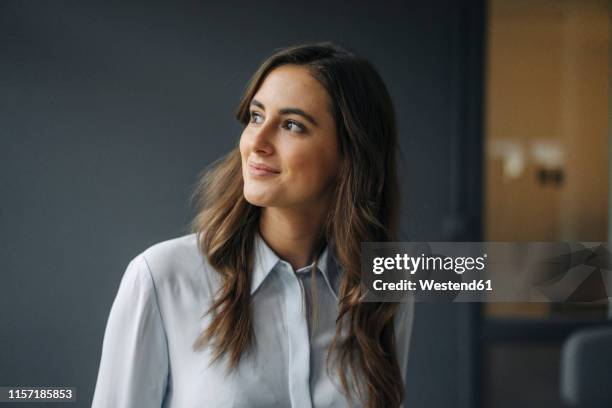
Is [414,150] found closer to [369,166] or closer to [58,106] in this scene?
[369,166]

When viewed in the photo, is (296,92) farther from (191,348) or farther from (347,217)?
(191,348)

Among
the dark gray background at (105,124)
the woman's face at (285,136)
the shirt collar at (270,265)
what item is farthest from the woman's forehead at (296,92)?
the shirt collar at (270,265)

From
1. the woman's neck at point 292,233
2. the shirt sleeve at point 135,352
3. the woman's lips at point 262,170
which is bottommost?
the shirt sleeve at point 135,352

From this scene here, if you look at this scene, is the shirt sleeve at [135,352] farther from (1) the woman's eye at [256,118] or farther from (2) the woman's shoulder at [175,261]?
(1) the woman's eye at [256,118]

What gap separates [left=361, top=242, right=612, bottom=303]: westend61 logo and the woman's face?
0.58 ft

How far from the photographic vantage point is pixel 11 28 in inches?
35.5

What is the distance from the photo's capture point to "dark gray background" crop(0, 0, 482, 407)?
905 millimetres

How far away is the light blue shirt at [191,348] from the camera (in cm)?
85

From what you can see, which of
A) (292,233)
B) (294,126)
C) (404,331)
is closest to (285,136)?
(294,126)

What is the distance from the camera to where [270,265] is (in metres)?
0.92

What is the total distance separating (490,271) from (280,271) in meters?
0.35

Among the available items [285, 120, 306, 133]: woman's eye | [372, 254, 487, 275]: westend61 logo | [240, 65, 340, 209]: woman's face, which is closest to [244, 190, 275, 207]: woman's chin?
[240, 65, 340, 209]: woman's face

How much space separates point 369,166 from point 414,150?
0.12 metres

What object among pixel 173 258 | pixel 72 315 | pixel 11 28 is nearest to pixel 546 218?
pixel 173 258
